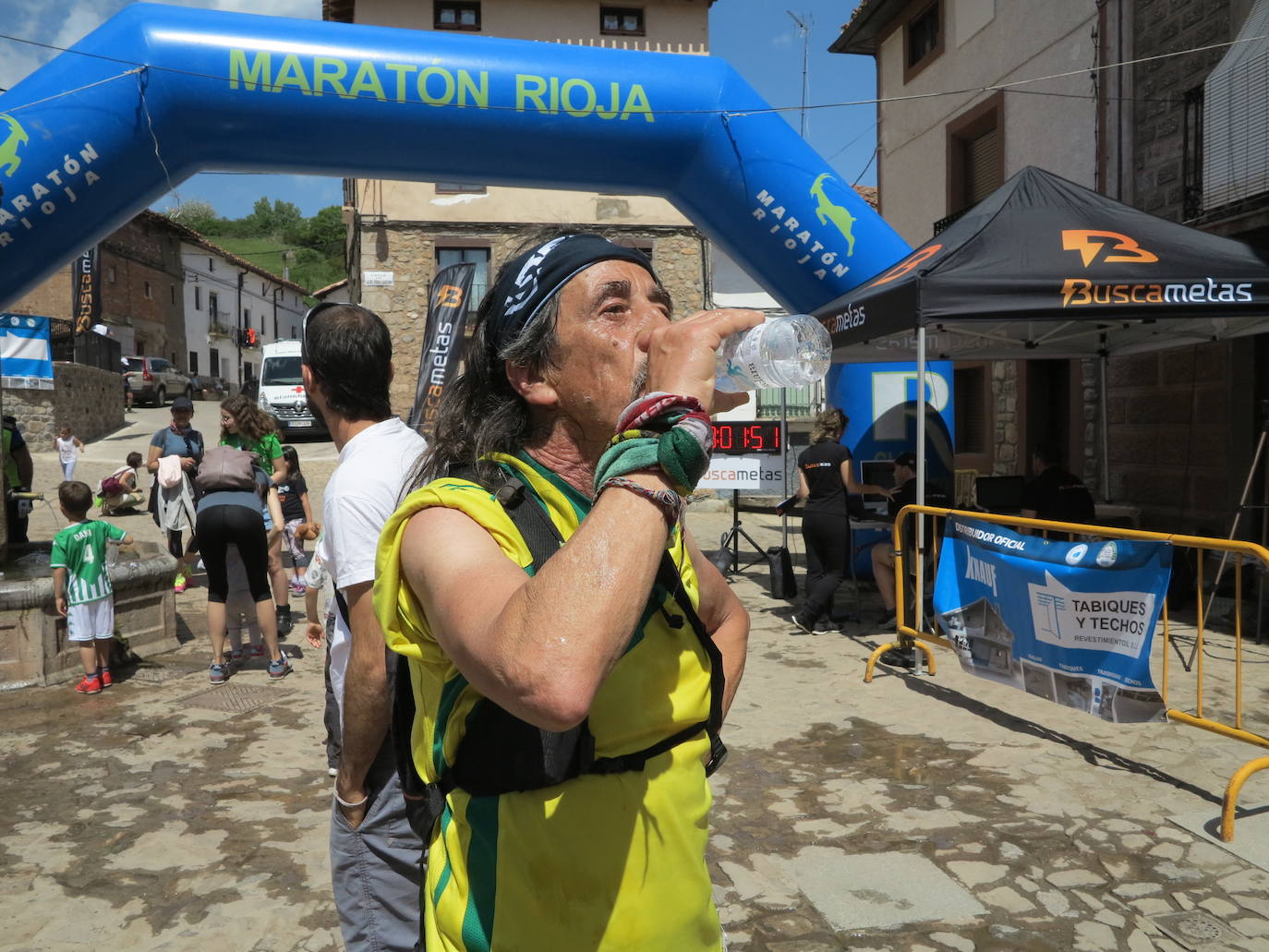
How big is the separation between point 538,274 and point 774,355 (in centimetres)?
43

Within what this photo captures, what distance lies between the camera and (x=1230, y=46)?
860 cm

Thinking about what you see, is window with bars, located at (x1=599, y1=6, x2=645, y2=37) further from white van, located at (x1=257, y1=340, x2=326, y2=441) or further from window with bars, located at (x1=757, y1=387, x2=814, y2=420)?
white van, located at (x1=257, y1=340, x2=326, y2=441)

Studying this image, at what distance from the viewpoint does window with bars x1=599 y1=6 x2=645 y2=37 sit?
2189cm

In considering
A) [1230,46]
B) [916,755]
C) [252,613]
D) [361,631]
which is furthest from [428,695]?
[1230,46]

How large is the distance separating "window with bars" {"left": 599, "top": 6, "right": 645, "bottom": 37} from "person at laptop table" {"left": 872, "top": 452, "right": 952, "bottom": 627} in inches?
699

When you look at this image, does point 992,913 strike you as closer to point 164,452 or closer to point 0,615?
point 0,615

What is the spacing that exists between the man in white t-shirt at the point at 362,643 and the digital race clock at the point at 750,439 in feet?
24.5

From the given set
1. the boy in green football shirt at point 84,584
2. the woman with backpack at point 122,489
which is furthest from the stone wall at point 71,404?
the boy in green football shirt at point 84,584

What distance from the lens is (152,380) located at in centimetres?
3036

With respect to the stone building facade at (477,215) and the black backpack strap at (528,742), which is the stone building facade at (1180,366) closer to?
the black backpack strap at (528,742)

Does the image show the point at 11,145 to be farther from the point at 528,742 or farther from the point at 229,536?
the point at 528,742

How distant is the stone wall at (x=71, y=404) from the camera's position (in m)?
19.4

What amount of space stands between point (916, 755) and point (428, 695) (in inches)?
150

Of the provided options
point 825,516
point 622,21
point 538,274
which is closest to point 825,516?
point 825,516
